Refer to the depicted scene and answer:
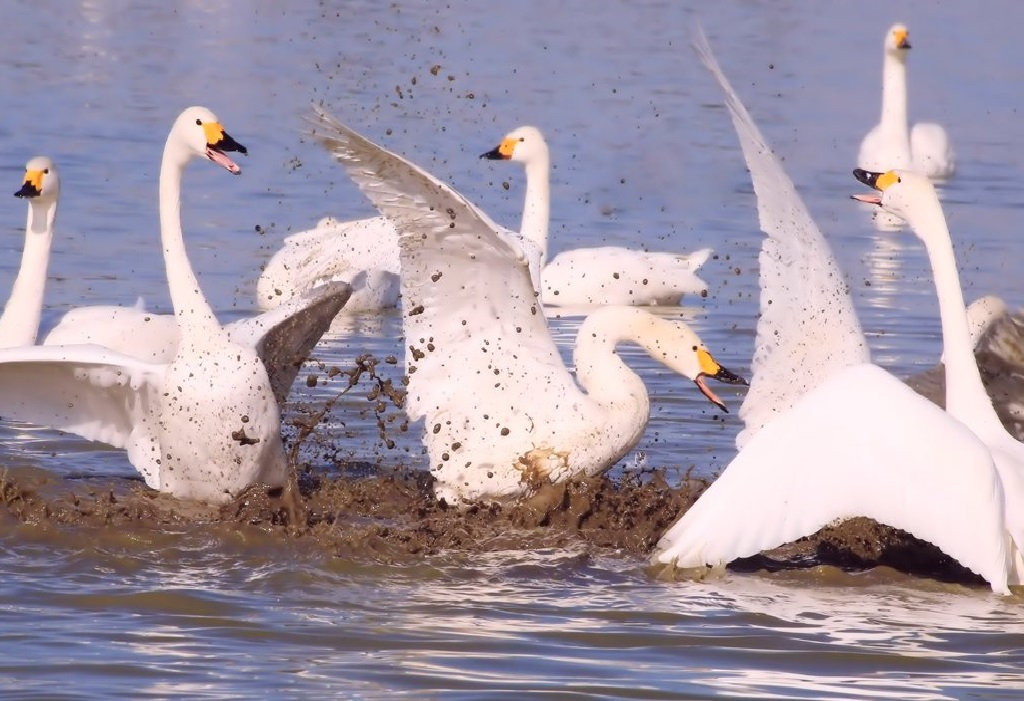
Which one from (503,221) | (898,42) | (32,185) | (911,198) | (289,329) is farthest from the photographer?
(898,42)

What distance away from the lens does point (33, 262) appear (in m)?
11.1

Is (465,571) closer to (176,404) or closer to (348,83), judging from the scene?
(176,404)

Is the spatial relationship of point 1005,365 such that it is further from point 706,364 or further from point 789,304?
point 706,364

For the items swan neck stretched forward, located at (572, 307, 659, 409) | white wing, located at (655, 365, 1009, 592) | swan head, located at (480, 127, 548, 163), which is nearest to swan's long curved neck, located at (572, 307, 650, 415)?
swan neck stretched forward, located at (572, 307, 659, 409)

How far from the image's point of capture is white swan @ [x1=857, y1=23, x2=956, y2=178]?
18.8m

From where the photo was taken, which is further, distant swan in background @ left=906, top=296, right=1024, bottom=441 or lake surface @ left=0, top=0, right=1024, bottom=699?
distant swan in background @ left=906, top=296, right=1024, bottom=441

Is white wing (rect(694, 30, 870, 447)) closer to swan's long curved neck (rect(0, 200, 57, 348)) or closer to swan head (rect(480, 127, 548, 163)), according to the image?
swan's long curved neck (rect(0, 200, 57, 348))

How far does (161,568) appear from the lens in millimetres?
7551

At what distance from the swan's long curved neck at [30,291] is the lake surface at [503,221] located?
686 mm

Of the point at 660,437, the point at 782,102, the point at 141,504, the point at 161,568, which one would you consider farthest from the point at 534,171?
the point at 782,102

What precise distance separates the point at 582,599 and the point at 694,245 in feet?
27.9

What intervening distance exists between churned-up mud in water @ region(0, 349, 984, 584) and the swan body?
10.7 ft

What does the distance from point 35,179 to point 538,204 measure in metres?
3.40

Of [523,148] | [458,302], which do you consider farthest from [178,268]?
[523,148]
